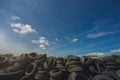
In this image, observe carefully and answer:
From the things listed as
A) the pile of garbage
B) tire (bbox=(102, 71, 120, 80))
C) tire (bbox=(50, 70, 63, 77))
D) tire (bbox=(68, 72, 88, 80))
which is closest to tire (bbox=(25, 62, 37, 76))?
the pile of garbage

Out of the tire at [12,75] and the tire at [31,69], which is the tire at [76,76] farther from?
the tire at [12,75]

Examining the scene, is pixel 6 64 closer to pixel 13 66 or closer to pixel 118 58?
pixel 13 66

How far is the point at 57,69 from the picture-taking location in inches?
492

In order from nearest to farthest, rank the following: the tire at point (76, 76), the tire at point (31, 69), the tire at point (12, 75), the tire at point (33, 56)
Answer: the tire at point (76, 76) < the tire at point (12, 75) < the tire at point (31, 69) < the tire at point (33, 56)

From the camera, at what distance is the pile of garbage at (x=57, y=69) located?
38.4ft

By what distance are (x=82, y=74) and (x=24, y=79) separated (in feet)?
13.4

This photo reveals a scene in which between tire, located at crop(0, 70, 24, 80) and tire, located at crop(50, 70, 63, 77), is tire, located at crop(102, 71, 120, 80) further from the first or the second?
tire, located at crop(0, 70, 24, 80)

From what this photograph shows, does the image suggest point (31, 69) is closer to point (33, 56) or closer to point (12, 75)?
point (12, 75)

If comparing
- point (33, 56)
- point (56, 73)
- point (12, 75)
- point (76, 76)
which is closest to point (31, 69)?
point (12, 75)

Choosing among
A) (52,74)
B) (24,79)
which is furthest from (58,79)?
(24,79)

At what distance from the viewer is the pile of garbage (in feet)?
38.4

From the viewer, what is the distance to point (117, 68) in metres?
13.0

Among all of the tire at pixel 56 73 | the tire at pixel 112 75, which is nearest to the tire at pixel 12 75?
the tire at pixel 56 73

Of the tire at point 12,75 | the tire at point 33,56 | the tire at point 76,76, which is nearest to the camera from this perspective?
the tire at point 76,76
